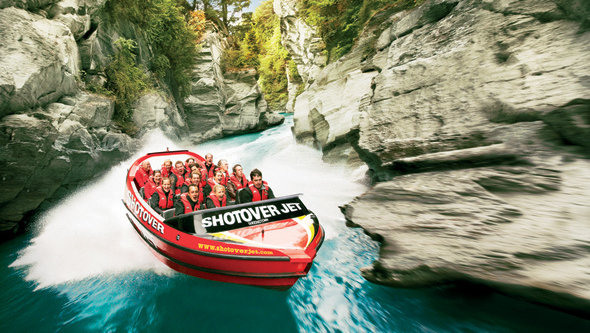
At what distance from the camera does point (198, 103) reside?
63.5 ft

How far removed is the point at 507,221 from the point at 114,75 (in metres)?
13.2

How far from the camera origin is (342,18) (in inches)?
462

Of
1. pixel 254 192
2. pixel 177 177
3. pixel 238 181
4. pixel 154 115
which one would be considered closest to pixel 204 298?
pixel 254 192

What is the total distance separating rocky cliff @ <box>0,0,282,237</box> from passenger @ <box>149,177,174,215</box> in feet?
12.2

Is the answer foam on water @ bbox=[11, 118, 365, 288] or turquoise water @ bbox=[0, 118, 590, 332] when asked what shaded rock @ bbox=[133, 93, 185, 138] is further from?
turquoise water @ bbox=[0, 118, 590, 332]

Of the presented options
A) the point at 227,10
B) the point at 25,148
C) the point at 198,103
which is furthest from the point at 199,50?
the point at 25,148

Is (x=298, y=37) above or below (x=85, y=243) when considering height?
above

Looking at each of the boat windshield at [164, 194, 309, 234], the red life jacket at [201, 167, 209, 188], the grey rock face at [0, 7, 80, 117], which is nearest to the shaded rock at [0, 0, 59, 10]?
the grey rock face at [0, 7, 80, 117]

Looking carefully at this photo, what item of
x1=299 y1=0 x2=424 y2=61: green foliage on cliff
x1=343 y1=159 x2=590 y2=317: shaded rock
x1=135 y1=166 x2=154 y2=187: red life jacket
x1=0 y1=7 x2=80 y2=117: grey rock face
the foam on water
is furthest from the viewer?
x1=299 y1=0 x2=424 y2=61: green foliage on cliff

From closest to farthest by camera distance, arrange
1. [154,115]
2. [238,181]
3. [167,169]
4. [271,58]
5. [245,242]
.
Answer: [245,242] < [238,181] < [167,169] < [154,115] < [271,58]

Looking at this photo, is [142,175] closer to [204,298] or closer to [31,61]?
[31,61]

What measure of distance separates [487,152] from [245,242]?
420 centimetres

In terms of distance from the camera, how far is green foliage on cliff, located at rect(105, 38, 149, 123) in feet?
33.1

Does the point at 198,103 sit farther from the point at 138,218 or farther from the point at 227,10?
the point at 138,218
